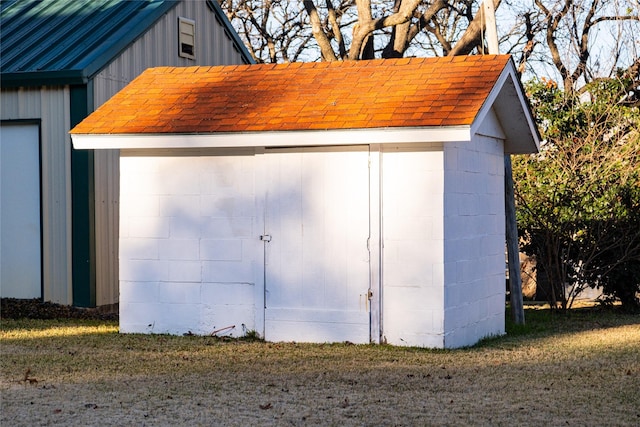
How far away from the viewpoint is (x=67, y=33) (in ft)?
51.1

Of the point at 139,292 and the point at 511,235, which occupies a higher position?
the point at 511,235

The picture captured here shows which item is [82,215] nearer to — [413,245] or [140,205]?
[140,205]

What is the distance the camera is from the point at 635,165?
15508 mm

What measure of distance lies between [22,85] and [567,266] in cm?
820

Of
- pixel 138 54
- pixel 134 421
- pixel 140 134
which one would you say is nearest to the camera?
pixel 134 421

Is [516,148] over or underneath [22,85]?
underneath

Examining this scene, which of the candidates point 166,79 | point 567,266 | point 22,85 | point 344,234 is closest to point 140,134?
point 166,79

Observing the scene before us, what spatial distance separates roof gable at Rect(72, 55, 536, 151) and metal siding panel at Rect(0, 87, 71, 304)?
88.1 inches

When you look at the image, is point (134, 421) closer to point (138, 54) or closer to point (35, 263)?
point (35, 263)

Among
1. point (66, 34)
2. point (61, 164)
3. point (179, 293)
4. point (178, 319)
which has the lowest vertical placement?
point (178, 319)

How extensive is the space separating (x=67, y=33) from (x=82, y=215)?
2.99 metres

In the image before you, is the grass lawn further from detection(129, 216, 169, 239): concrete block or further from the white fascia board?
the white fascia board

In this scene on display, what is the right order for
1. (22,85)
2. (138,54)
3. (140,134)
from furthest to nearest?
(138,54) < (22,85) < (140,134)

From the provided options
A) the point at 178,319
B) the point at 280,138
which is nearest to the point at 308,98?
the point at 280,138
